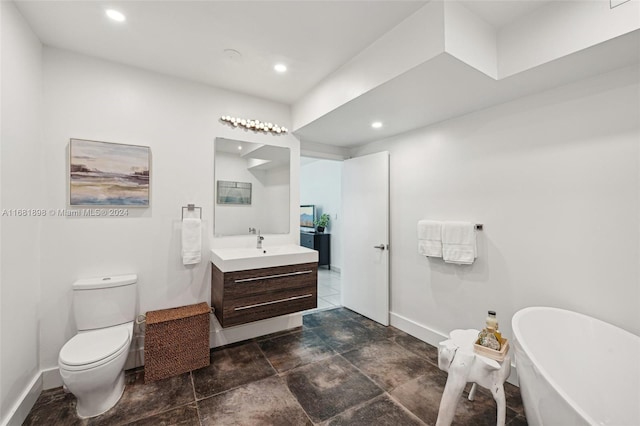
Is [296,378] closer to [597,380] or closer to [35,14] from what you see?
[597,380]

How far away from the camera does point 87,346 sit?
1858mm

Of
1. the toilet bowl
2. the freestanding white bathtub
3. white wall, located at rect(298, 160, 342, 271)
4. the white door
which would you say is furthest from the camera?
white wall, located at rect(298, 160, 342, 271)

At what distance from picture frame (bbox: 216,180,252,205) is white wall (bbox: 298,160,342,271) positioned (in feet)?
9.87

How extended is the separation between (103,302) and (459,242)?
305 cm

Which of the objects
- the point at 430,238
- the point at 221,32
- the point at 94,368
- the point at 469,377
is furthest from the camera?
the point at 430,238

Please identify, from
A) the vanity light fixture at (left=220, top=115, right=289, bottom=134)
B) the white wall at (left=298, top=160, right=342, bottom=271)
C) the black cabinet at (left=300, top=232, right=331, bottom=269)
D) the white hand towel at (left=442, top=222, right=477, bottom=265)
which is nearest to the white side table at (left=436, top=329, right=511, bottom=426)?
the white hand towel at (left=442, top=222, right=477, bottom=265)

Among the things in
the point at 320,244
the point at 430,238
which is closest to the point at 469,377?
the point at 430,238

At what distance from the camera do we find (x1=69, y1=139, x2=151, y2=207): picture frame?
2.18 m

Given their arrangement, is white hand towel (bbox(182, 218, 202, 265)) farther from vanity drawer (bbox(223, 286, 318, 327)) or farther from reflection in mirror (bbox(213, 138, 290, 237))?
vanity drawer (bbox(223, 286, 318, 327))

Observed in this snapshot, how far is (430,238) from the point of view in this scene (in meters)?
2.73

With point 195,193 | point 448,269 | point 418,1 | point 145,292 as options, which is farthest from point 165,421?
point 418,1

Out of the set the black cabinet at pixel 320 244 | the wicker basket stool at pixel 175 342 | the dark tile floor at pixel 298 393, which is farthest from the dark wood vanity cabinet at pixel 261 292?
the black cabinet at pixel 320 244

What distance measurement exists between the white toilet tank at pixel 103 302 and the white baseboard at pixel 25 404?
16.7 inches

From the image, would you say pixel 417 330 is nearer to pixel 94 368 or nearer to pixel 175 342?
pixel 175 342
